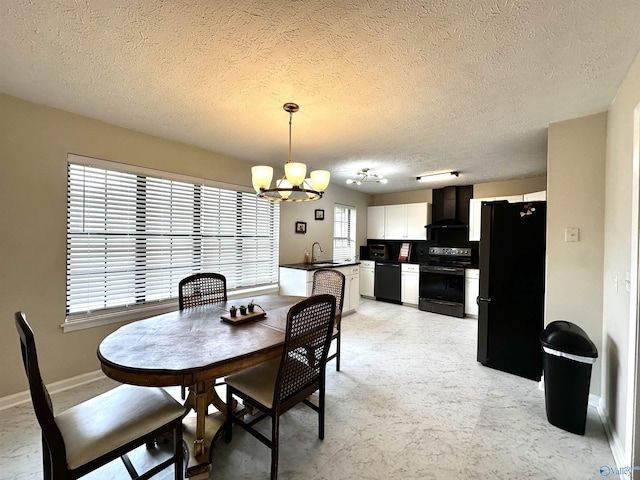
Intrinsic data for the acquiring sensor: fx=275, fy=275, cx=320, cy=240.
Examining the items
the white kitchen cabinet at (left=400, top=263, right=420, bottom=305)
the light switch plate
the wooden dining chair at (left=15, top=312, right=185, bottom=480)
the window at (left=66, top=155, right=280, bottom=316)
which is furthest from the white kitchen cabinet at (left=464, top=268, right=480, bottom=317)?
the wooden dining chair at (left=15, top=312, right=185, bottom=480)

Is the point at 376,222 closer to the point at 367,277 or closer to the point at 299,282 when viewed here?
the point at 367,277

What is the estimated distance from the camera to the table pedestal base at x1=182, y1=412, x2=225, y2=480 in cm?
154

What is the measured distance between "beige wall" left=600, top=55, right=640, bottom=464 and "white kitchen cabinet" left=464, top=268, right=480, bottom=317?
2.54m

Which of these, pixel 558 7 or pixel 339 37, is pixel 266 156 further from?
pixel 558 7

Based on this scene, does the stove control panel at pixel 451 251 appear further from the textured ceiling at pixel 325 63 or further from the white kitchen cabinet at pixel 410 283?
the textured ceiling at pixel 325 63

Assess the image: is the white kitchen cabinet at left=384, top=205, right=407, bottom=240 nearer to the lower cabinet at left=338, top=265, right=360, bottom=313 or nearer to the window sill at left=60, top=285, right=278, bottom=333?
the lower cabinet at left=338, top=265, right=360, bottom=313

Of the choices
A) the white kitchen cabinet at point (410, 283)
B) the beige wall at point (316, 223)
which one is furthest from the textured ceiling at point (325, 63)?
the white kitchen cabinet at point (410, 283)

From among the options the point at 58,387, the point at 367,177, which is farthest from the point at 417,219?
the point at 58,387

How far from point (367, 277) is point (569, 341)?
4.31m

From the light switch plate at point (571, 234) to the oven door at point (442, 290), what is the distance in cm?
254

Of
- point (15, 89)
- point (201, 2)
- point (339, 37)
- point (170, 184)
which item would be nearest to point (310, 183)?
point (339, 37)

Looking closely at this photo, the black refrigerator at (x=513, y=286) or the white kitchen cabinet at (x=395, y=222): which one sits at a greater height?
the white kitchen cabinet at (x=395, y=222)

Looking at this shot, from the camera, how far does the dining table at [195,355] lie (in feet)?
4.43

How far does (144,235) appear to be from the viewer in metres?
2.91
